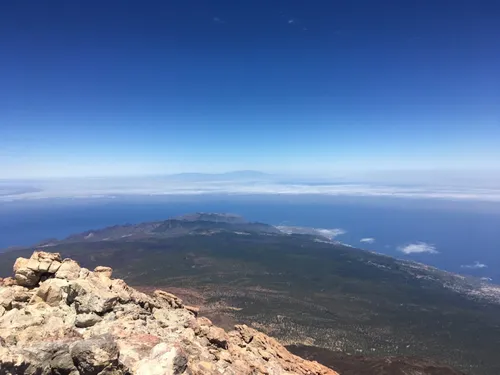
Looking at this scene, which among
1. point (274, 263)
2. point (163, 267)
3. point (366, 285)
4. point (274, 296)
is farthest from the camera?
point (274, 263)

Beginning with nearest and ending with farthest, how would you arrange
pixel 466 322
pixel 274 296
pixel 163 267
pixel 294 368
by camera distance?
pixel 294 368
pixel 466 322
pixel 274 296
pixel 163 267

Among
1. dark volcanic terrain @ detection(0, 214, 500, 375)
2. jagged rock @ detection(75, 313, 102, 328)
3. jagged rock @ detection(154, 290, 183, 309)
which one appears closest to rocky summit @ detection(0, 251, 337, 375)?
jagged rock @ detection(75, 313, 102, 328)

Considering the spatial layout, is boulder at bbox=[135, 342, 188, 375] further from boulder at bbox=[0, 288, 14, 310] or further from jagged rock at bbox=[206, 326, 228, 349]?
boulder at bbox=[0, 288, 14, 310]

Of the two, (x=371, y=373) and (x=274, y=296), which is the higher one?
(x=371, y=373)

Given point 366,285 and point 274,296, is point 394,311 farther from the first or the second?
point 274,296

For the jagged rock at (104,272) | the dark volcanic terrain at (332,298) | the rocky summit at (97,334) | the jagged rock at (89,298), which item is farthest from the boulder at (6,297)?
the dark volcanic terrain at (332,298)

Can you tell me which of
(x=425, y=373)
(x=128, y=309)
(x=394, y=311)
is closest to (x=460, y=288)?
(x=394, y=311)

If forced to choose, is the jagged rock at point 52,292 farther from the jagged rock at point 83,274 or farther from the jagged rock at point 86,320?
the jagged rock at point 83,274
